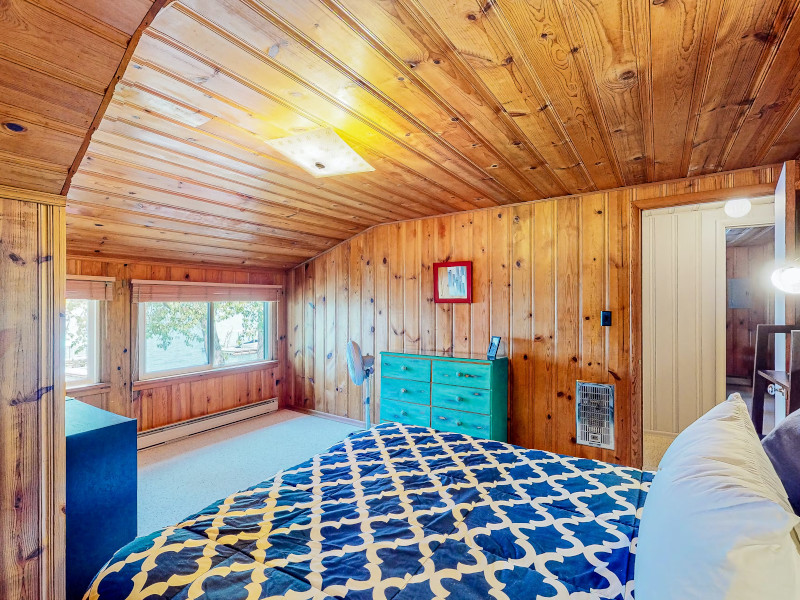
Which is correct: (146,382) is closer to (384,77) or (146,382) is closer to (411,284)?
(411,284)

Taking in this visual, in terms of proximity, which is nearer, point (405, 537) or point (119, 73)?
point (119, 73)

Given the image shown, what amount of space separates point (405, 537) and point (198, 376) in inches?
148

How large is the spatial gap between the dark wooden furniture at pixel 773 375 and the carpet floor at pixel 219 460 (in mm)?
3224

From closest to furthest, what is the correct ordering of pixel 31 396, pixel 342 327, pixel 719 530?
pixel 719 530 → pixel 31 396 → pixel 342 327

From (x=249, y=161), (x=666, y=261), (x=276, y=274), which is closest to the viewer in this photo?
(x=249, y=161)

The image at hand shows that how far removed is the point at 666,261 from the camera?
4.11 m

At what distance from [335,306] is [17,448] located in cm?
373

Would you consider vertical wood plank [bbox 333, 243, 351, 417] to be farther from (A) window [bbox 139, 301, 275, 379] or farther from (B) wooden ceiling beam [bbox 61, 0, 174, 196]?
(B) wooden ceiling beam [bbox 61, 0, 174, 196]

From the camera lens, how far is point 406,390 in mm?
3830

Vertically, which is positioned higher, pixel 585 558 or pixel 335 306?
pixel 335 306

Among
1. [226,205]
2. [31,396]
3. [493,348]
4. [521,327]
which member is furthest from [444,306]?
[31,396]

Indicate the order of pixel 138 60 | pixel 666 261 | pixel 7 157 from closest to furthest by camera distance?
pixel 7 157
pixel 138 60
pixel 666 261

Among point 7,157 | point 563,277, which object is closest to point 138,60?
point 7,157

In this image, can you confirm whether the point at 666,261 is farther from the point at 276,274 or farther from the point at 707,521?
the point at 276,274
